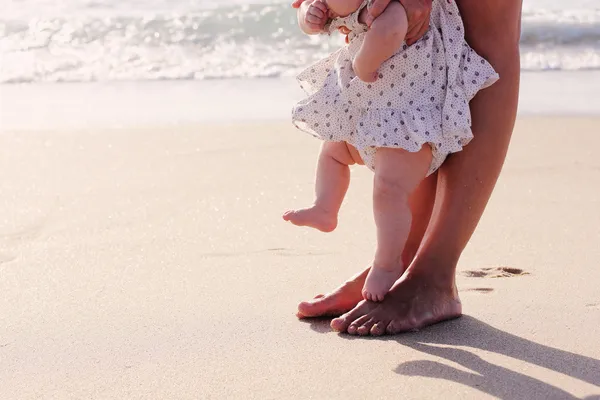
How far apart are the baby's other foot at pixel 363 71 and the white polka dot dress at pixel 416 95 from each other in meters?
0.06

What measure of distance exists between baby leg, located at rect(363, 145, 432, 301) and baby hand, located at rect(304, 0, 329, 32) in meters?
0.34

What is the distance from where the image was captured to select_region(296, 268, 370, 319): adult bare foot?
2.74 meters

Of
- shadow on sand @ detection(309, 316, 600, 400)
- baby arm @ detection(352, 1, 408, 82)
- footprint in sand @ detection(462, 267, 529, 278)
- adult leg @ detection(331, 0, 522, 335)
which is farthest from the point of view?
footprint in sand @ detection(462, 267, 529, 278)

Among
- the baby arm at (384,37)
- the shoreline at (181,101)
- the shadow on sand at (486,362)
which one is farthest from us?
the shoreline at (181,101)

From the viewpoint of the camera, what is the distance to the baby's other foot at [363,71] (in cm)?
252

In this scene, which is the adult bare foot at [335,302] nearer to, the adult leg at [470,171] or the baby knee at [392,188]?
the adult leg at [470,171]

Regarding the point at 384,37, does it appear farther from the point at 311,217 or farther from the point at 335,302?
the point at 335,302

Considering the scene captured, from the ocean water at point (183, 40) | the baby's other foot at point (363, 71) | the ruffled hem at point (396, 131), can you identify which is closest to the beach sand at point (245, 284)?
the ruffled hem at point (396, 131)

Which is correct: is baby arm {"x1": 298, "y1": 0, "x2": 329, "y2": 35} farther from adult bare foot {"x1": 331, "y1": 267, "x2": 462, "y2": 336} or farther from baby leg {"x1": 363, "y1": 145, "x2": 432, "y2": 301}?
adult bare foot {"x1": 331, "y1": 267, "x2": 462, "y2": 336}

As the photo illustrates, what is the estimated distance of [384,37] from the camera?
97.0 inches

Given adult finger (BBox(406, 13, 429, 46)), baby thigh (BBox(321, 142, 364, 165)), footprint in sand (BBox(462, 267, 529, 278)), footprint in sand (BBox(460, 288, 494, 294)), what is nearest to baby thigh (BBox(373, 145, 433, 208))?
baby thigh (BBox(321, 142, 364, 165))

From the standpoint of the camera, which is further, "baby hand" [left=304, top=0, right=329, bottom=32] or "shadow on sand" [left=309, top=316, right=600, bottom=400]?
"baby hand" [left=304, top=0, right=329, bottom=32]

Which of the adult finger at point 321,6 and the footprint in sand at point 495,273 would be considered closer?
the adult finger at point 321,6

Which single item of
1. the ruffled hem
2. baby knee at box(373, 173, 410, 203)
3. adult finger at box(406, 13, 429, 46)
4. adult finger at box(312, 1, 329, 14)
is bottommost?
baby knee at box(373, 173, 410, 203)
